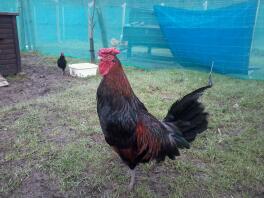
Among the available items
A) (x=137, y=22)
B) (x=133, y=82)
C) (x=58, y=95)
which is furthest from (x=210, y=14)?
(x=58, y=95)

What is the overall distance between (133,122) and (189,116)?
2.27ft

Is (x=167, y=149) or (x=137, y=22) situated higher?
(x=137, y=22)

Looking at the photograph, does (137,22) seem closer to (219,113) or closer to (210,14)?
(210,14)

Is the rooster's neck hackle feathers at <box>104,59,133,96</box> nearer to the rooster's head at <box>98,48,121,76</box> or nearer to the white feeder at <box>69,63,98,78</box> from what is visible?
the rooster's head at <box>98,48,121,76</box>

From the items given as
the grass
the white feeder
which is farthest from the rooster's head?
the white feeder

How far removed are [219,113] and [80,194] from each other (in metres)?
2.91

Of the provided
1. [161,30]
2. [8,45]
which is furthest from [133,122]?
[161,30]

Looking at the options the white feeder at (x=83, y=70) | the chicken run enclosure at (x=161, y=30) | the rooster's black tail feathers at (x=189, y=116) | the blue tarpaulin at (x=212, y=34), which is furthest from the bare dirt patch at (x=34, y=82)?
the rooster's black tail feathers at (x=189, y=116)

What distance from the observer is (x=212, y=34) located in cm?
708

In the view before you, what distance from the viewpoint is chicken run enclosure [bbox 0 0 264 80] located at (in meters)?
6.69

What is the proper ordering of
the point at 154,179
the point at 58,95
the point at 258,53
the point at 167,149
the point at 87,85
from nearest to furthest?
the point at 167,149, the point at 154,179, the point at 58,95, the point at 87,85, the point at 258,53

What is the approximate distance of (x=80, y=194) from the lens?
2627 mm

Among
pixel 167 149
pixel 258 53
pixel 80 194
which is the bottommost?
pixel 80 194

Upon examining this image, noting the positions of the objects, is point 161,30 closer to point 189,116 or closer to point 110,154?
point 110,154
